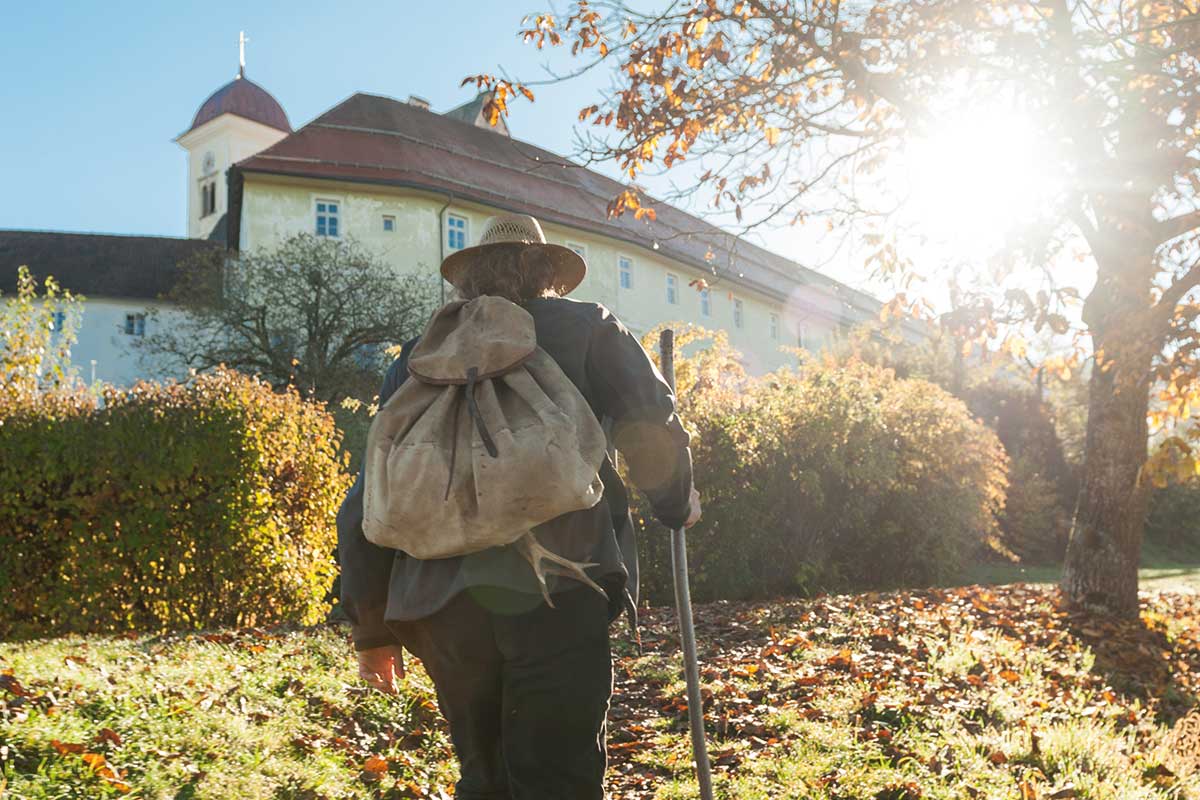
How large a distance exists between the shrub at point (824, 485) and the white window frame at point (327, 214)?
2127 cm

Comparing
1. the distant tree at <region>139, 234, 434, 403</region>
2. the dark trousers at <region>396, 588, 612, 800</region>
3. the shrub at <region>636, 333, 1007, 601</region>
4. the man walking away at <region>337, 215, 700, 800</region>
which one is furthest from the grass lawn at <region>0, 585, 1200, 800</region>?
the distant tree at <region>139, 234, 434, 403</region>

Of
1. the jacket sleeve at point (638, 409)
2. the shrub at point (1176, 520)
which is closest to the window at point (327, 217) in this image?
the shrub at point (1176, 520)

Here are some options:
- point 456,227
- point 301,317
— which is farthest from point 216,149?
point 301,317

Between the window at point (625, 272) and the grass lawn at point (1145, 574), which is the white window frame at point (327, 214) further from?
the grass lawn at point (1145, 574)

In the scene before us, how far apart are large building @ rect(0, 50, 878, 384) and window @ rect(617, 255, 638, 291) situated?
88 millimetres

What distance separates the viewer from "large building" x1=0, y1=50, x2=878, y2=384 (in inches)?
1288

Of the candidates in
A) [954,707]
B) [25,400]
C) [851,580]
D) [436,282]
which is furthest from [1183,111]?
[436,282]

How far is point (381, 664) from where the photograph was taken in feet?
8.48

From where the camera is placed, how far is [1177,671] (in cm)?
785

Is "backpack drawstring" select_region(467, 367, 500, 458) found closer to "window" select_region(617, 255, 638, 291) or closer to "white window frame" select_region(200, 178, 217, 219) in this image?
"window" select_region(617, 255, 638, 291)

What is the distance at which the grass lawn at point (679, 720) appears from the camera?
415cm

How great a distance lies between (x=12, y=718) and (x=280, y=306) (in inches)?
920

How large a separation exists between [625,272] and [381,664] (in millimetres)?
38547

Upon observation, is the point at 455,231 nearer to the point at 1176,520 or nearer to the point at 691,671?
the point at 1176,520
